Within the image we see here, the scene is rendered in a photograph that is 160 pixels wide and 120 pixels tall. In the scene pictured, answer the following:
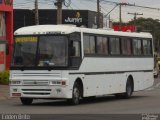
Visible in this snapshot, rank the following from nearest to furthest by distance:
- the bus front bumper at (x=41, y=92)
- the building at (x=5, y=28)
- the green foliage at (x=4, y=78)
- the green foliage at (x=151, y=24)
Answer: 1. the bus front bumper at (x=41, y=92)
2. the green foliage at (x=4, y=78)
3. the building at (x=5, y=28)
4. the green foliage at (x=151, y=24)

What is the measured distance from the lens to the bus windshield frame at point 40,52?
22.5m

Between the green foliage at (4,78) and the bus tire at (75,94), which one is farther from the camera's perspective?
the green foliage at (4,78)

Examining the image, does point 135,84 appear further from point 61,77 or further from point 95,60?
point 61,77

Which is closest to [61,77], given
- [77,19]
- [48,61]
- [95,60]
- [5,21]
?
[48,61]

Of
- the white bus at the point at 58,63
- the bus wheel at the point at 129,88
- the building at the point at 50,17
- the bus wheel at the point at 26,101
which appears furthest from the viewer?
the building at the point at 50,17

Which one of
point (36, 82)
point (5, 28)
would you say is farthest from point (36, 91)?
point (5, 28)

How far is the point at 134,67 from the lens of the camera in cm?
2867

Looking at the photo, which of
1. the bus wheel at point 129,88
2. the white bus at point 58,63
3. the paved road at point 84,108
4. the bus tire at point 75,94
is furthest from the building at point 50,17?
the bus tire at point 75,94

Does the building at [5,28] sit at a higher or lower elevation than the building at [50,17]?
lower

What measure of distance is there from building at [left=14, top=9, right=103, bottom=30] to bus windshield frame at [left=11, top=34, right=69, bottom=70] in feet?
155

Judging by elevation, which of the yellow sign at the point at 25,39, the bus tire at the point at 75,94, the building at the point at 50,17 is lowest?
the bus tire at the point at 75,94

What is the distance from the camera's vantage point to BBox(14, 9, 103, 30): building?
70.8 metres

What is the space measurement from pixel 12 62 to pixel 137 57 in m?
7.95

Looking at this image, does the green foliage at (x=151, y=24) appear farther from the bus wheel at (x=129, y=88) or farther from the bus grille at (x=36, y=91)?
the bus grille at (x=36, y=91)
